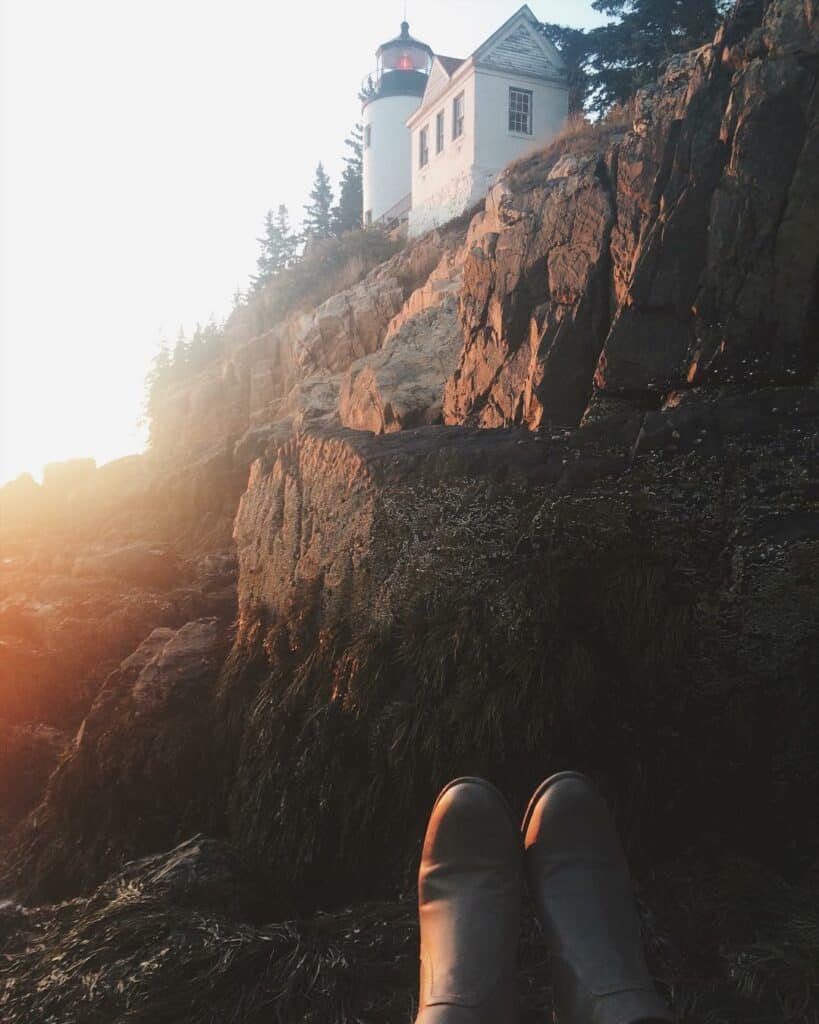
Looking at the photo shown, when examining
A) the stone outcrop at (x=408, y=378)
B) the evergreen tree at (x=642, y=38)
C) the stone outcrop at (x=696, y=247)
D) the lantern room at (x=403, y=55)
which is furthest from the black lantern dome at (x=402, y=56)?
the stone outcrop at (x=696, y=247)

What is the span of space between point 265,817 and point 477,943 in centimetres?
181

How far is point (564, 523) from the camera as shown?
4094mm

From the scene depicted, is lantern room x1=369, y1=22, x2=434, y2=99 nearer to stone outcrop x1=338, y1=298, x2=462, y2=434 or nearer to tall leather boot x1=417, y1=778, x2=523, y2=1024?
stone outcrop x1=338, y1=298, x2=462, y2=434

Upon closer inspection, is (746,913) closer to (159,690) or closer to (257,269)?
(159,690)

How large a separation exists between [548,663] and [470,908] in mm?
1324

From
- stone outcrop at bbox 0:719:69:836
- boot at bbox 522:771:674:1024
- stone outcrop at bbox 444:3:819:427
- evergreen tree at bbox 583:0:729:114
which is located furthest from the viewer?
Answer: evergreen tree at bbox 583:0:729:114

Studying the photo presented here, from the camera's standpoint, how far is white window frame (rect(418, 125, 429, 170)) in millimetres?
28734

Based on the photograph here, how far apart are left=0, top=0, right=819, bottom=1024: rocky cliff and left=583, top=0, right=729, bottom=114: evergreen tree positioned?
19.0 metres

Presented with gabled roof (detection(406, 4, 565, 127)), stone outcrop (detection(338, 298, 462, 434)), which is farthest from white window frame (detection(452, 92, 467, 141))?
stone outcrop (detection(338, 298, 462, 434))

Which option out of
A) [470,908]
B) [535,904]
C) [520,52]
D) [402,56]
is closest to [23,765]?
[470,908]

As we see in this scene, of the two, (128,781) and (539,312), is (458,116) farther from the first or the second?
(128,781)

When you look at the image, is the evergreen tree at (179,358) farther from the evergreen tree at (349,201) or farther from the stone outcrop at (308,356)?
the evergreen tree at (349,201)

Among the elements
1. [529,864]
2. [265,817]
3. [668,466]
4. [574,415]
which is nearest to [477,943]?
[529,864]

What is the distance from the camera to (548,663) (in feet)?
12.6
